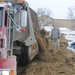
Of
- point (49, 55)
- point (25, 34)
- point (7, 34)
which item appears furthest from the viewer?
point (49, 55)

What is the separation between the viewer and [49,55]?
12.7m

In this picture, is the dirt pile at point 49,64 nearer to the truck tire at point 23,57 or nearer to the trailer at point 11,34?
the truck tire at point 23,57

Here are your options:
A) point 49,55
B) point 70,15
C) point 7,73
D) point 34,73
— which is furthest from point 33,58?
point 70,15

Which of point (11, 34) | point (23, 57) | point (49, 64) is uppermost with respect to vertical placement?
point (11, 34)

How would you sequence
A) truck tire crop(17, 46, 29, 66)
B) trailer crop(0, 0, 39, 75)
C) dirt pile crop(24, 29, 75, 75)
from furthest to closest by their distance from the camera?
truck tire crop(17, 46, 29, 66) < dirt pile crop(24, 29, 75, 75) < trailer crop(0, 0, 39, 75)

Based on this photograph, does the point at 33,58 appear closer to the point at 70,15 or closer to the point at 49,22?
the point at 49,22

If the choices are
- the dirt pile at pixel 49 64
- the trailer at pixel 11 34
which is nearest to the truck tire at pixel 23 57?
the trailer at pixel 11 34

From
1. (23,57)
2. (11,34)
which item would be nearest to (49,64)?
(23,57)

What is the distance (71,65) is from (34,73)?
1.75m

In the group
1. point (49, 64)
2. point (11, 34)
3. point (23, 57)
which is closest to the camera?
point (11, 34)

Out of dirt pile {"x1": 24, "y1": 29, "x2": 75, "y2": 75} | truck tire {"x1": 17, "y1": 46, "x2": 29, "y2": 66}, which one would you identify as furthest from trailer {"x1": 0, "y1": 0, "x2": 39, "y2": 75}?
dirt pile {"x1": 24, "y1": 29, "x2": 75, "y2": 75}

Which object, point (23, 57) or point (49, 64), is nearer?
point (49, 64)

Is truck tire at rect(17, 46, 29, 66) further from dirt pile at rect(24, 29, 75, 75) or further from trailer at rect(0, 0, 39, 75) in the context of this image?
dirt pile at rect(24, 29, 75, 75)

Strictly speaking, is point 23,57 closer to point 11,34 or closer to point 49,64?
point 49,64
